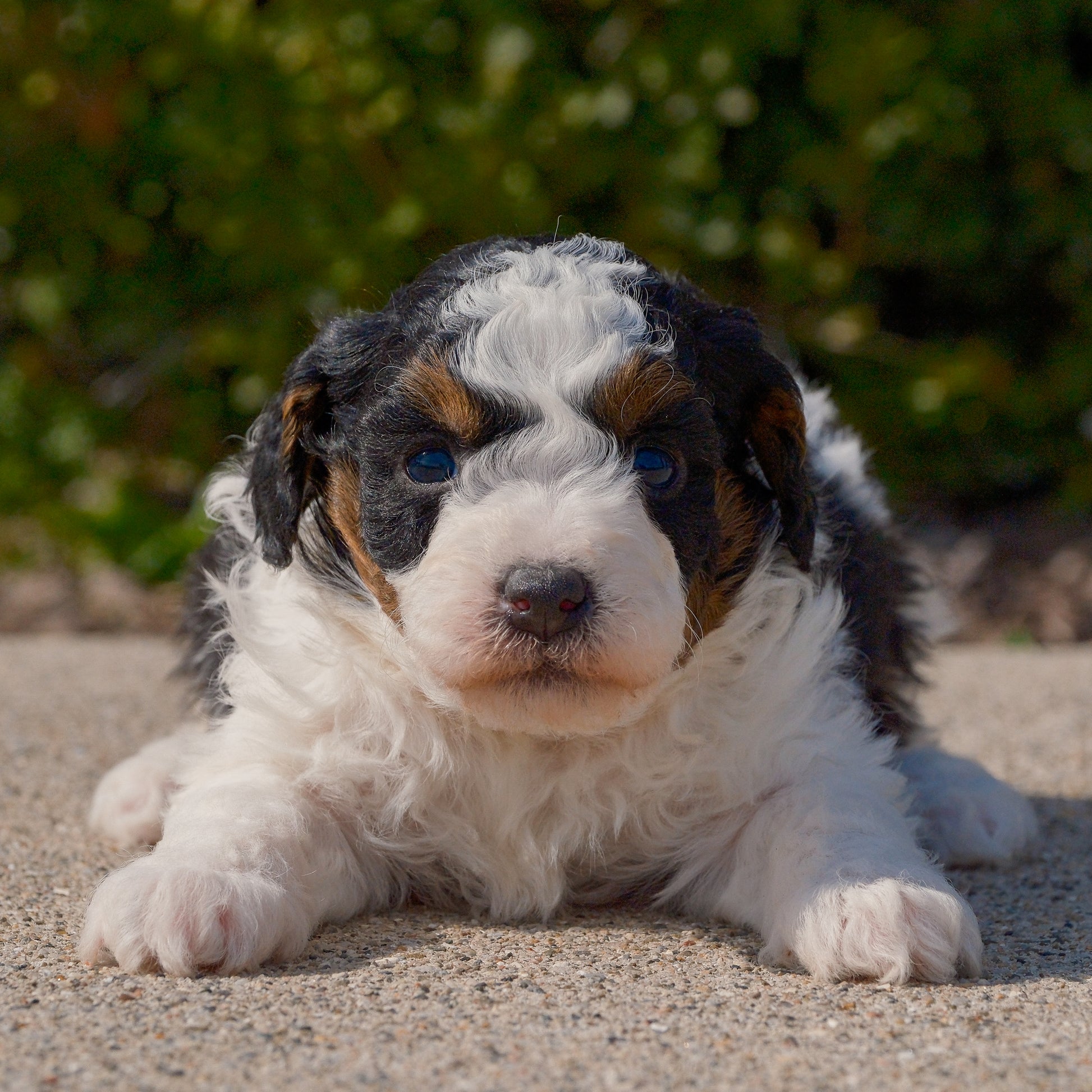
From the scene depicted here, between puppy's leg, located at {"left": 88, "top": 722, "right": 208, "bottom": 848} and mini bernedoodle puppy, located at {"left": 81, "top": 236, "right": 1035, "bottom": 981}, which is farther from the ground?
mini bernedoodle puppy, located at {"left": 81, "top": 236, "right": 1035, "bottom": 981}

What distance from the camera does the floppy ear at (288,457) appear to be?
3594mm

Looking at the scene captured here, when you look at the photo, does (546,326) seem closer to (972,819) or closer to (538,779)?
(538,779)

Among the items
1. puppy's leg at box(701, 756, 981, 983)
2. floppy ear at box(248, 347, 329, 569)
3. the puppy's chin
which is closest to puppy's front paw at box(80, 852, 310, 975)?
the puppy's chin

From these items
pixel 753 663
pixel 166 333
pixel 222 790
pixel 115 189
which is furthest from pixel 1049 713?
pixel 115 189

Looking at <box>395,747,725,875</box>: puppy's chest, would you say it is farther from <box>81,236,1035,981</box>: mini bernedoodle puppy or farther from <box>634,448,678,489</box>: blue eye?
<box>634,448,678,489</box>: blue eye

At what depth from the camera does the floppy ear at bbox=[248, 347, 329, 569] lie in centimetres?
359

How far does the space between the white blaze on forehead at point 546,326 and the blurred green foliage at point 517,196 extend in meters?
4.64

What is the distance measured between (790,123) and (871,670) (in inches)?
197

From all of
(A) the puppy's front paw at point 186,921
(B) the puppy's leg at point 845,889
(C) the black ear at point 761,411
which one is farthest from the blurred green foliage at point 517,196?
(A) the puppy's front paw at point 186,921

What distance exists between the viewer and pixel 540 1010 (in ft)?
8.63

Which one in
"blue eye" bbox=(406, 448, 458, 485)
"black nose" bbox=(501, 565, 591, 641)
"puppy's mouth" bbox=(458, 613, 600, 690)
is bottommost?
"puppy's mouth" bbox=(458, 613, 600, 690)

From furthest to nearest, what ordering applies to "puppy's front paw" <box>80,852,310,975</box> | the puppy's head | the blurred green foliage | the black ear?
the blurred green foliage
the black ear
the puppy's head
"puppy's front paw" <box>80,852,310,975</box>

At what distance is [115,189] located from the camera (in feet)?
29.5

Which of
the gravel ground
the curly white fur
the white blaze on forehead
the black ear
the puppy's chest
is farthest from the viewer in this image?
the black ear
